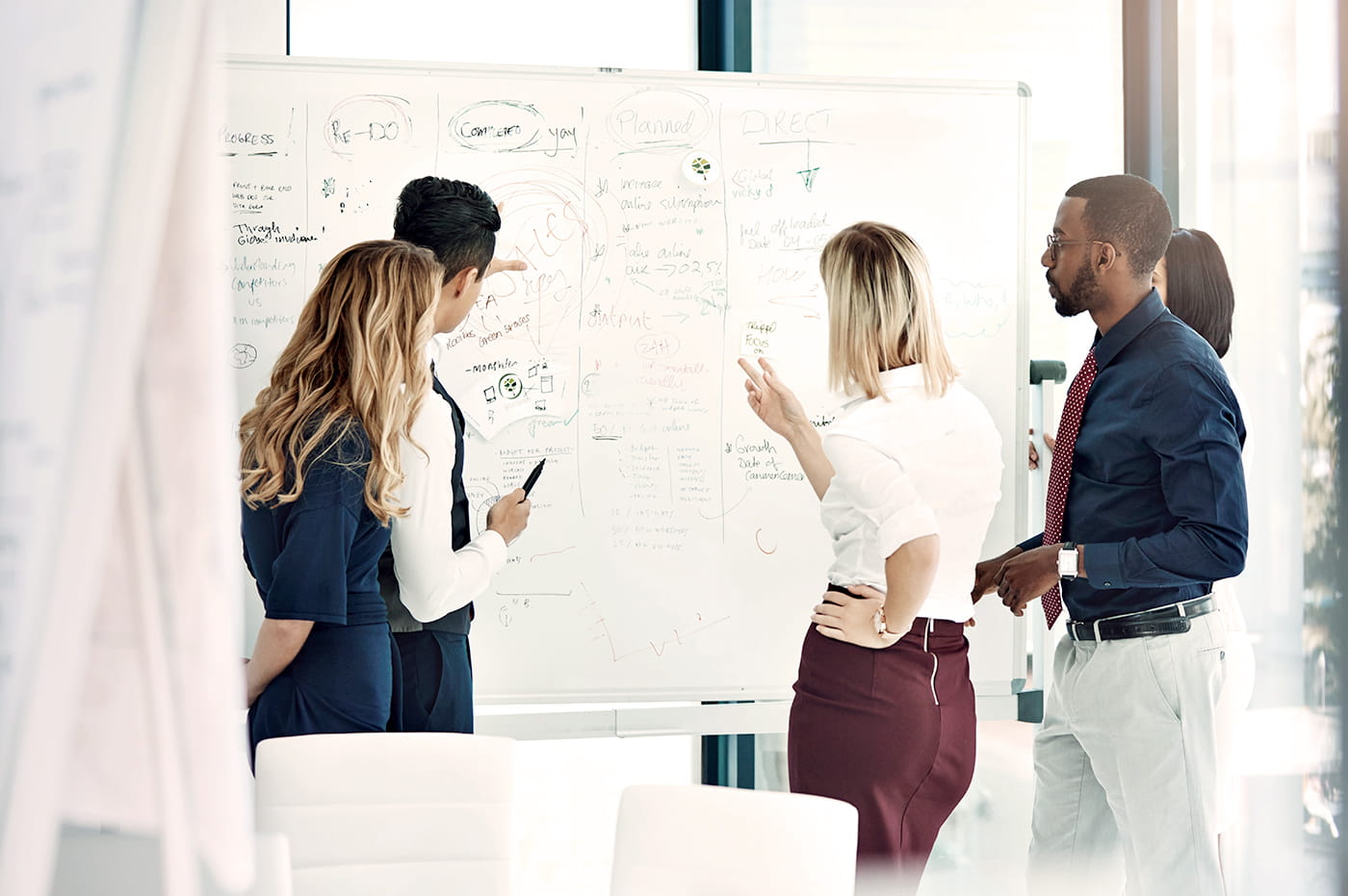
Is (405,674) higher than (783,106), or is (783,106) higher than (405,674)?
(783,106)

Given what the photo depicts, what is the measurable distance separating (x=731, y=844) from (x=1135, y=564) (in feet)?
3.33

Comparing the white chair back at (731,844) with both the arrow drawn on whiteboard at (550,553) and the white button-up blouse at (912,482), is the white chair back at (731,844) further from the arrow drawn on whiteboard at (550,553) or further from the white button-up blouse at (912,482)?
the arrow drawn on whiteboard at (550,553)

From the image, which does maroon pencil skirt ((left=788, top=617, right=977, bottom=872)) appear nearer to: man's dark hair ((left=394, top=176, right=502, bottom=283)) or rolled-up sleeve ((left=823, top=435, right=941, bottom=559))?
rolled-up sleeve ((left=823, top=435, right=941, bottom=559))

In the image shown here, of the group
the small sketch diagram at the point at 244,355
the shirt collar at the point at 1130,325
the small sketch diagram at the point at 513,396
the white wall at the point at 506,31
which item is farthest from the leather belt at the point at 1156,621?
the white wall at the point at 506,31

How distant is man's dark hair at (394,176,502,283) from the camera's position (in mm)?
2465

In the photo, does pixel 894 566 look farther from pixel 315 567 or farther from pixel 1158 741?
pixel 315 567

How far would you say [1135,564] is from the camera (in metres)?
2.10

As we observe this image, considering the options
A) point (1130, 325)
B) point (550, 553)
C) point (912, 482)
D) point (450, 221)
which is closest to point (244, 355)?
point (450, 221)

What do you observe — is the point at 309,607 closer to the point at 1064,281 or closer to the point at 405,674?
the point at 405,674

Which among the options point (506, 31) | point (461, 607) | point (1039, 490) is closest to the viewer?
point (461, 607)

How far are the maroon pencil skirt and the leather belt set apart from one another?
0.33m

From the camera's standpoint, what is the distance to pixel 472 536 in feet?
8.51

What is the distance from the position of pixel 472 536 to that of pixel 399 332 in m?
0.66

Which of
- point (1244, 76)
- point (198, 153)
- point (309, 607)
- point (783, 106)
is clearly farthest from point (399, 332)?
point (1244, 76)
